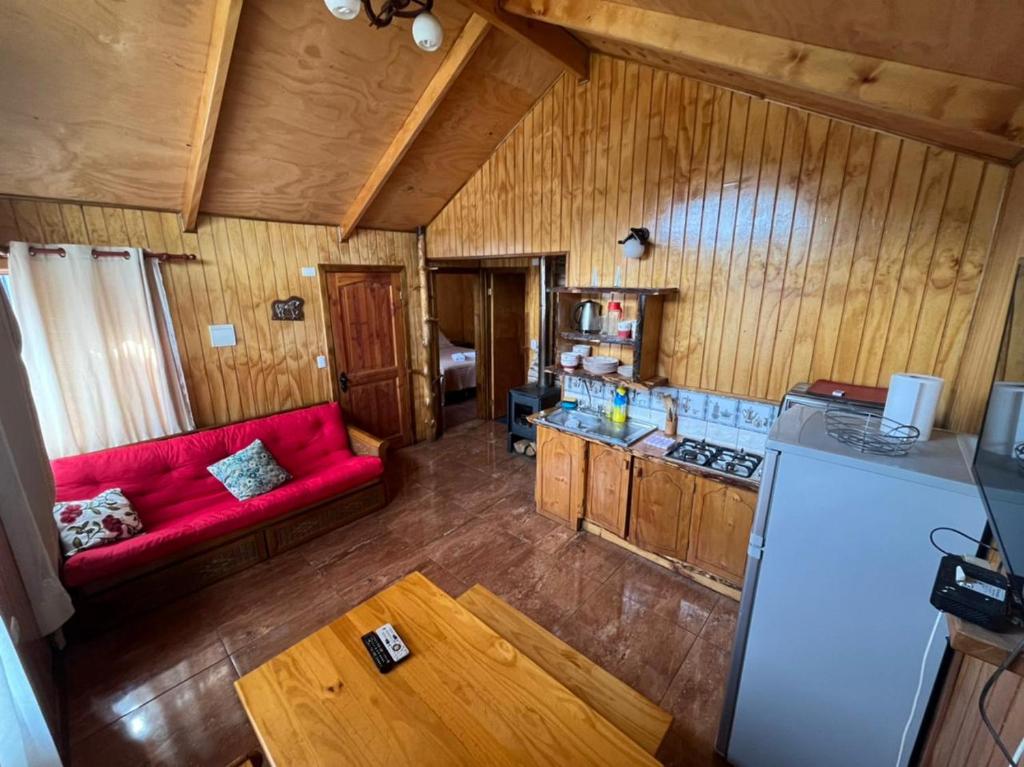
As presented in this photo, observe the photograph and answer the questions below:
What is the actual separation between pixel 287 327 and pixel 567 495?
282cm

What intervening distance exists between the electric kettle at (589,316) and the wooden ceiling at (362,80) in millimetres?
1516

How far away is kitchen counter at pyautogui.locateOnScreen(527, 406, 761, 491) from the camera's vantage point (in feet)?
7.58

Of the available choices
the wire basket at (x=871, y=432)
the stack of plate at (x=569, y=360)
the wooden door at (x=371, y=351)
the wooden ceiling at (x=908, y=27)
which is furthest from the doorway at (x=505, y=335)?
the wire basket at (x=871, y=432)

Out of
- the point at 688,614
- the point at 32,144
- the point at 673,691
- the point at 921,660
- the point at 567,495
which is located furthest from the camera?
the point at 567,495

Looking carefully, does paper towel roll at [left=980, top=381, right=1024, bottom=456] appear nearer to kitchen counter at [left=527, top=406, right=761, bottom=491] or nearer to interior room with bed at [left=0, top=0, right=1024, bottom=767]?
interior room with bed at [left=0, top=0, right=1024, bottom=767]

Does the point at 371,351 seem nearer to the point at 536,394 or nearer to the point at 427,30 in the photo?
the point at 536,394

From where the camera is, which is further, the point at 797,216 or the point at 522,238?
the point at 522,238

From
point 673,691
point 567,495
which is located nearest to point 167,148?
point 567,495

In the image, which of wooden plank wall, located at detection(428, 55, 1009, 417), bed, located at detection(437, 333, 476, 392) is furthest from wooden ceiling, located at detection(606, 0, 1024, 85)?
bed, located at detection(437, 333, 476, 392)

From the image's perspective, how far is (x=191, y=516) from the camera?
2736 mm

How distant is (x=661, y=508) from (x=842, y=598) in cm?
138

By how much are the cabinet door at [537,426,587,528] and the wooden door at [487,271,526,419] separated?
218 cm

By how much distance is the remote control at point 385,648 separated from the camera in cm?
141

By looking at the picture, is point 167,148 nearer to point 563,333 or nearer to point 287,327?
point 287,327
